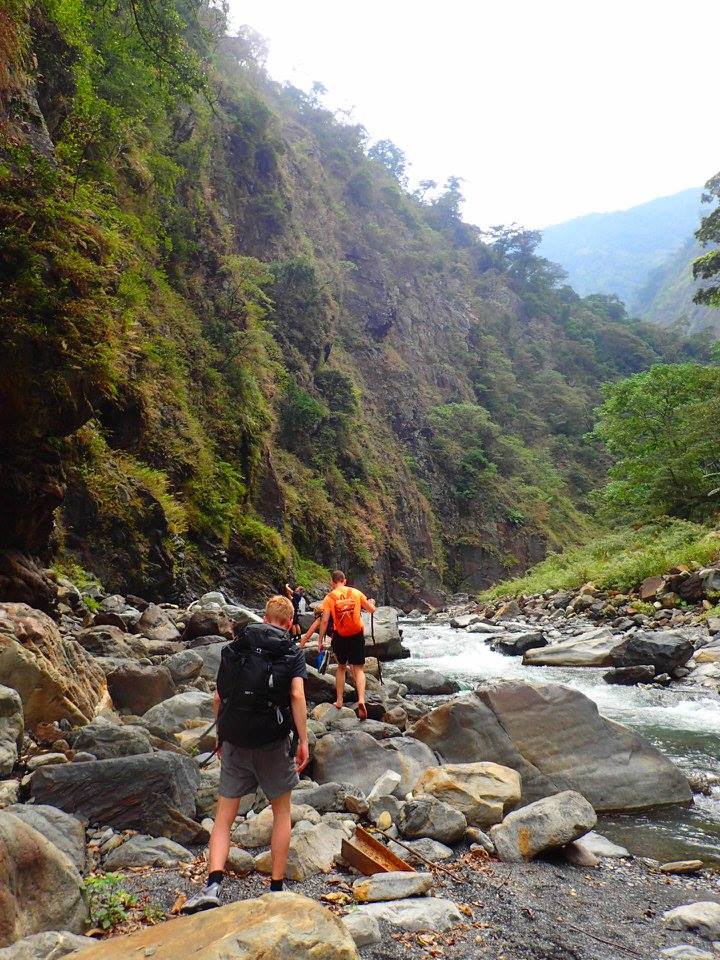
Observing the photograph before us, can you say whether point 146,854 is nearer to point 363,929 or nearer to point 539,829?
point 363,929

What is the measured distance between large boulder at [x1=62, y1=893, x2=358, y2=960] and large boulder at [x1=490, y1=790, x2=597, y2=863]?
227cm

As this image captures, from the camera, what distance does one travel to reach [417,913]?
3.24 meters

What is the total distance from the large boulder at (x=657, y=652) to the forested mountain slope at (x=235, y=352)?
9.40 metres

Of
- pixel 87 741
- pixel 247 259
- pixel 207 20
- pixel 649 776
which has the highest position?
pixel 207 20

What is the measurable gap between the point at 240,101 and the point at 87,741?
37463 millimetres

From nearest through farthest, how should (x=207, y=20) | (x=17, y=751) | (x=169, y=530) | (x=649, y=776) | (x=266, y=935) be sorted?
1. (x=266, y=935)
2. (x=17, y=751)
3. (x=649, y=776)
4. (x=169, y=530)
5. (x=207, y=20)

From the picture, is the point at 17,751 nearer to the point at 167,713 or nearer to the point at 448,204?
the point at 167,713

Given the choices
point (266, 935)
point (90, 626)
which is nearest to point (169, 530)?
point (90, 626)

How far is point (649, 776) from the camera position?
5504 mm

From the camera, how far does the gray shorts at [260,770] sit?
3641 mm

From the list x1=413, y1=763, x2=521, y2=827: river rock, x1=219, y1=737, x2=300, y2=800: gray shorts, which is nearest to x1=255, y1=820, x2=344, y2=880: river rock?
x1=219, y1=737, x2=300, y2=800: gray shorts

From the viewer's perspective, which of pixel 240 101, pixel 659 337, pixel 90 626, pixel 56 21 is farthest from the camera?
pixel 659 337

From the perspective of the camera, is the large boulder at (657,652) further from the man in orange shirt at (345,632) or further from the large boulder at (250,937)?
the large boulder at (250,937)

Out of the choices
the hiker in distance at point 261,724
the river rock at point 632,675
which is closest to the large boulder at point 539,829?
the hiker in distance at point 261,724
